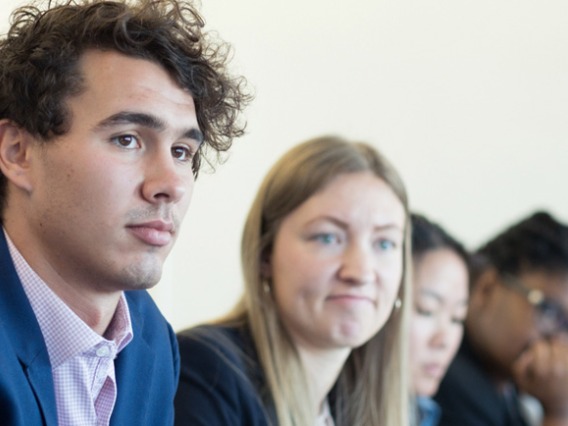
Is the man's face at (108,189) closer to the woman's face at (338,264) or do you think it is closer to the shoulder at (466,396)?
the woman's face at (338,264)

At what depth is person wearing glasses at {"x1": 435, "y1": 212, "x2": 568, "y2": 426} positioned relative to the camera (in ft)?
8.71

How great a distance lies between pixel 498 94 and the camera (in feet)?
11.7

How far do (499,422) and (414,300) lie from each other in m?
0.44

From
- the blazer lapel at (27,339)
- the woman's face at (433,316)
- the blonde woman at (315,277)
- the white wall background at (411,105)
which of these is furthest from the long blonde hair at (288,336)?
the white wall background at (411,105)

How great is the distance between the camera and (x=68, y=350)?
54.7 inches

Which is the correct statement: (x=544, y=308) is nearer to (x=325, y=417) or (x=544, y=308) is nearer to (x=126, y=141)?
(x=325, y=417)

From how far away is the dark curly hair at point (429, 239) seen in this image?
2.52 meters

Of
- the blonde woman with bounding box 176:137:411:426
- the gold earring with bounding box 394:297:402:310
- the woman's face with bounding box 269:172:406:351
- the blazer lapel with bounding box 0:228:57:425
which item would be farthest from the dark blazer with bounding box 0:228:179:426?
the gold earring with bounding box 394:297:402:310

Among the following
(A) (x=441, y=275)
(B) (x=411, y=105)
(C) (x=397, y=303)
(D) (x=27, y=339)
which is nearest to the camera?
(D) (x=27, y=339)

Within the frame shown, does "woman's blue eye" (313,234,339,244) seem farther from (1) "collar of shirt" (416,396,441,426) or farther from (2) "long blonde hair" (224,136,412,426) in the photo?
(1) "collar of shirt" (416,396,441,426)

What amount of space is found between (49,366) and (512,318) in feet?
5.34

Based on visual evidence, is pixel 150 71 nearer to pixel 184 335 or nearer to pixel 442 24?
pixel 184 335

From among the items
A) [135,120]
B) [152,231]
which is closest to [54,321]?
[152,231]

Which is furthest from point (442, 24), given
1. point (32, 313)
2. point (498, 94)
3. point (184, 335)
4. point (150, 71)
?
point (32, 313)
